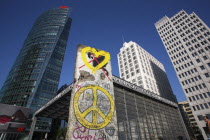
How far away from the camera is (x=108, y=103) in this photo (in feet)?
51.5

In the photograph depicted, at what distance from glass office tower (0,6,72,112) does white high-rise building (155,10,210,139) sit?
7188 centimetres

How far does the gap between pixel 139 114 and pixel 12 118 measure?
1382 inches

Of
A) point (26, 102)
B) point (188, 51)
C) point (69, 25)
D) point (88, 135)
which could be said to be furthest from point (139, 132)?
point (69, 25)

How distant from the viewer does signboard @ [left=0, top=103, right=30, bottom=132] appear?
104ft

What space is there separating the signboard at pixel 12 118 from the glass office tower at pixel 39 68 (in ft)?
95.4

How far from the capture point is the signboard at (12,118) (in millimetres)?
31578

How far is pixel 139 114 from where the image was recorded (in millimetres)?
19688

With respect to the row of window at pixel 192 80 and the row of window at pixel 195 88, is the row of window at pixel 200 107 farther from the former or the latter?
the row of window at pixel 192 80

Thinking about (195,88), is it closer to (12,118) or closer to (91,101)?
(91,101)

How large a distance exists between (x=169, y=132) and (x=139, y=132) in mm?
9822

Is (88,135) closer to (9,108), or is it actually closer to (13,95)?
(9,108)

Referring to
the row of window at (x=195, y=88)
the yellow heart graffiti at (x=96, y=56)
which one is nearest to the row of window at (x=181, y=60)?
the row of window at (x=195, y=88)

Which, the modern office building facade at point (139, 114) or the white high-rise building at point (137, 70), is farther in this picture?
the white high-rise building at point (137, 70)

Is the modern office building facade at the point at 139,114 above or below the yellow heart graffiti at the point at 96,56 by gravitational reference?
below
